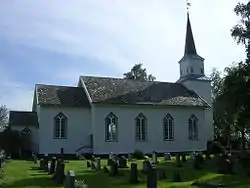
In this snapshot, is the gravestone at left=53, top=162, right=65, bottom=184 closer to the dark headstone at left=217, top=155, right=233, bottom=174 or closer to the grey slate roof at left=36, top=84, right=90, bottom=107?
the dark headstone at left=217, top=155, right=233, bottom=174

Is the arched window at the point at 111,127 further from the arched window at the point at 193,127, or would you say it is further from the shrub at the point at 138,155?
the arched window at the point at 193,127

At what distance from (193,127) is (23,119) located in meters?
19.3

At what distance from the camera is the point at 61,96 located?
38875 millimetres

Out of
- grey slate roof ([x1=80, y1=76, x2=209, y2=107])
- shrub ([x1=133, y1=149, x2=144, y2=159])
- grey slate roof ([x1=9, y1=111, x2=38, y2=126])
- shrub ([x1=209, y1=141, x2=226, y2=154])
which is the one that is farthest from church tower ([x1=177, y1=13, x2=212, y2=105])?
grey slate roof ([x1=9, y1=111, x2=38, y2=126])

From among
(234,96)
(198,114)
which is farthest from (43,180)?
(198,114)

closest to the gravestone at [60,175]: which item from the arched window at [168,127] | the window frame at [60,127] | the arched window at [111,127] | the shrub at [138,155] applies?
the shrub at [138,155]

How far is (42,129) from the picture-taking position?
1443 inches

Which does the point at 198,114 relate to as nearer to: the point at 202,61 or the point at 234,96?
the point at 202,61

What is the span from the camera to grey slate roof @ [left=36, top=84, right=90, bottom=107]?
122 ft

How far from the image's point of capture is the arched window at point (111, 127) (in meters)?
38.3

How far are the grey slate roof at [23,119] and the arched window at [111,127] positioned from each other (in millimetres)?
7441

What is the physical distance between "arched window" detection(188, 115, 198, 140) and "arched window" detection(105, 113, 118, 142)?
30.0ft

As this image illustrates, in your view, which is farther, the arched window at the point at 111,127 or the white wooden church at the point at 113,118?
the arched window at the point at 111,127

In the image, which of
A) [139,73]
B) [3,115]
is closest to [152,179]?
[3,115]
